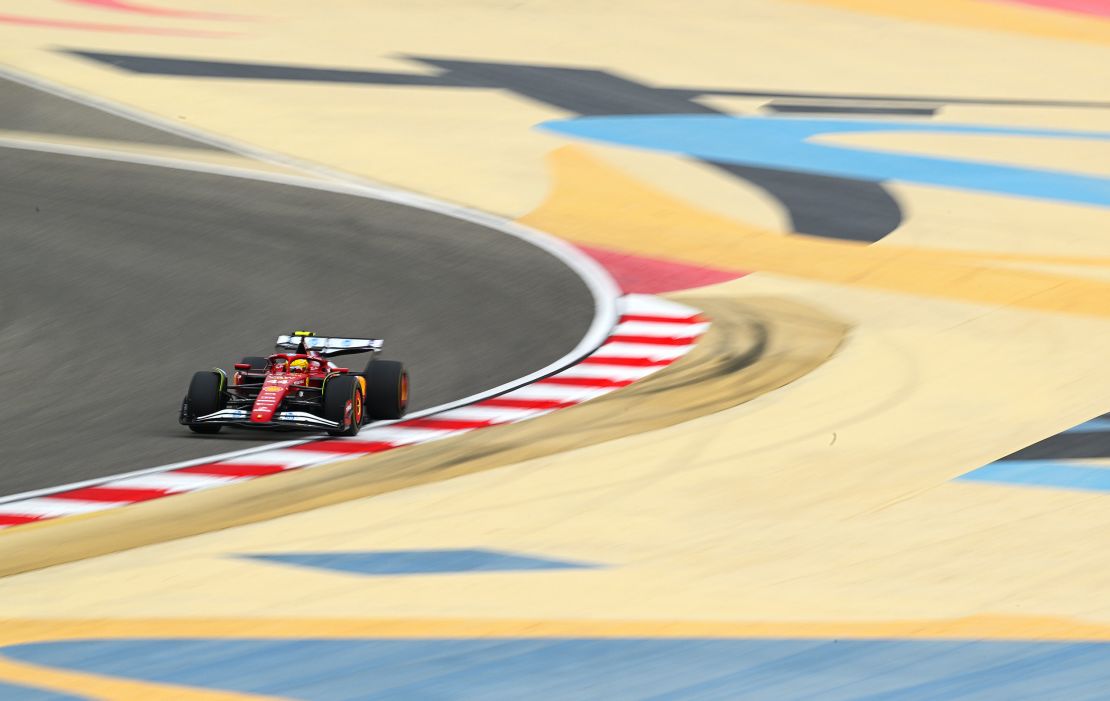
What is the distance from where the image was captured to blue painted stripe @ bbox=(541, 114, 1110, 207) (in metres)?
19.5

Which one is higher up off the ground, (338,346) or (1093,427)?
(338,346)

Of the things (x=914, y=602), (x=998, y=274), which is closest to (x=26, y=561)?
(x=914, y=602)

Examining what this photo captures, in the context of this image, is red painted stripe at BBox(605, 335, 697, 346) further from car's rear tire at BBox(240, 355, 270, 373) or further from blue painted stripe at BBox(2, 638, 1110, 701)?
blue painted stripe at BBox(2, 638, 1110, 701)

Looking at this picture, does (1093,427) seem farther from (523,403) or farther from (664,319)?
(664,319)

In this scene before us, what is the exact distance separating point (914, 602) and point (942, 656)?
715 mm

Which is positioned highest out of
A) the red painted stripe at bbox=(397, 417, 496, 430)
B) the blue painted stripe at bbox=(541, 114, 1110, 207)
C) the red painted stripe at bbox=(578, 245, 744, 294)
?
the blue painted stripe at bbox=(541, 114, 1110, 207)

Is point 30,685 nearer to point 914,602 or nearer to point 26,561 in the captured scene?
point 26,561

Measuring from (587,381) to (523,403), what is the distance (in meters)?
0.74

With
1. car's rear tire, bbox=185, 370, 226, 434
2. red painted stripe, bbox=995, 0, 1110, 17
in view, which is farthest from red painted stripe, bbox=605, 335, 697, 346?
red painted stripe, bbox=995, 0, 1110, 17

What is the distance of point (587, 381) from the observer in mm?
12680

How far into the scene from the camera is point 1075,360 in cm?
1302

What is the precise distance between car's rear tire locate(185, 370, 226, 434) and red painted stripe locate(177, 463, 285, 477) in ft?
2.24

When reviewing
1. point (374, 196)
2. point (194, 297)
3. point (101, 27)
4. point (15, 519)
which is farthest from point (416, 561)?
point (101, 27)

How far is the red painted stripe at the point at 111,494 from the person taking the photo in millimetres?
10047
